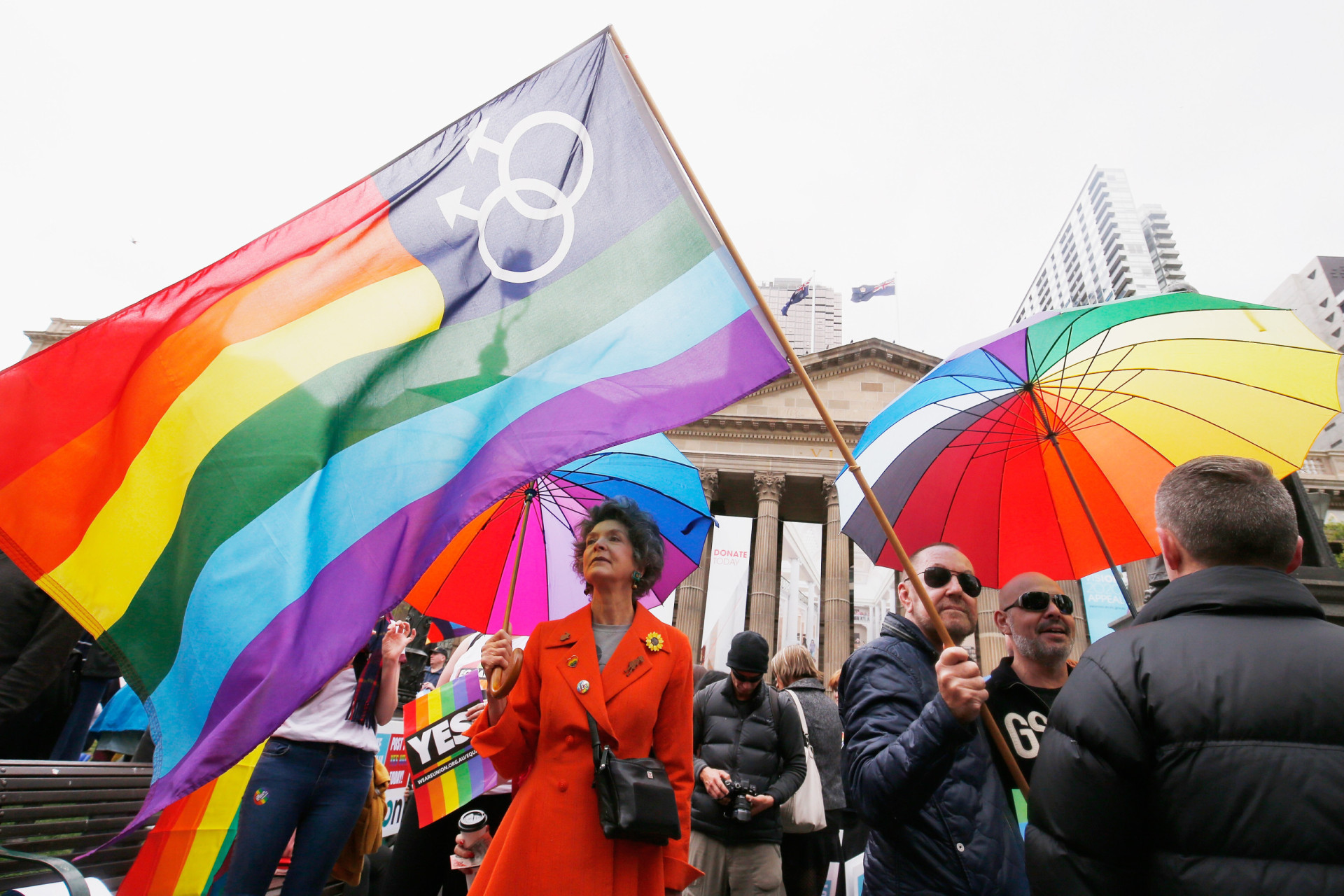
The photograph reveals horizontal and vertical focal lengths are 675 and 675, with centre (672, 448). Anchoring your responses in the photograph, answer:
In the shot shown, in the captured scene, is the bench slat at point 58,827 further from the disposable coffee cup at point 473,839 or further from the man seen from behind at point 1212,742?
the man seen from behind at point 1212,742

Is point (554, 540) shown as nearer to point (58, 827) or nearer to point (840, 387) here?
point (58, 827)

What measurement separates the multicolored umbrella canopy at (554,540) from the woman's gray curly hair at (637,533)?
3.15 feet

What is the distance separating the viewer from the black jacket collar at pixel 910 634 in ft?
8.27

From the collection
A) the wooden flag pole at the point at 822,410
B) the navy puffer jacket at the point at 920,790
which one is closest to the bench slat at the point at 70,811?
the navy puffer jacket at the point at 920,790

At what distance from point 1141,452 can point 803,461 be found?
2392cm

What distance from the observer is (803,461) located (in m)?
27.2

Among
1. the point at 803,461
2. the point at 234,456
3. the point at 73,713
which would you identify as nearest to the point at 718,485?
the point at 803,461

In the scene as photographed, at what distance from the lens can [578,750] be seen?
2.32 m

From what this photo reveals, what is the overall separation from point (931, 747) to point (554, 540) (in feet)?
9.51

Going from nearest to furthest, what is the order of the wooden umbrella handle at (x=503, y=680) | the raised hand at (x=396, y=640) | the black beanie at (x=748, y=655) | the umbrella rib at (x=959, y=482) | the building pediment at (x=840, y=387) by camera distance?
the wooden umbrella handle at (x=503, y=680) < the raised hand at (x=396, y=640) < the umbrella rib at (x=959, y=482) < the black beanie at (x=748, y=655) < the building pediment at (x=840, y=387)

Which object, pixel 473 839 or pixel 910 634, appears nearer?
pixel 910 634

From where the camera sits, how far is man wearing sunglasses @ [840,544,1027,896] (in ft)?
6.08

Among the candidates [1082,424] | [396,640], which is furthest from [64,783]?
[1082,424]

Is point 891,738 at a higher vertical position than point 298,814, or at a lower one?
higher
